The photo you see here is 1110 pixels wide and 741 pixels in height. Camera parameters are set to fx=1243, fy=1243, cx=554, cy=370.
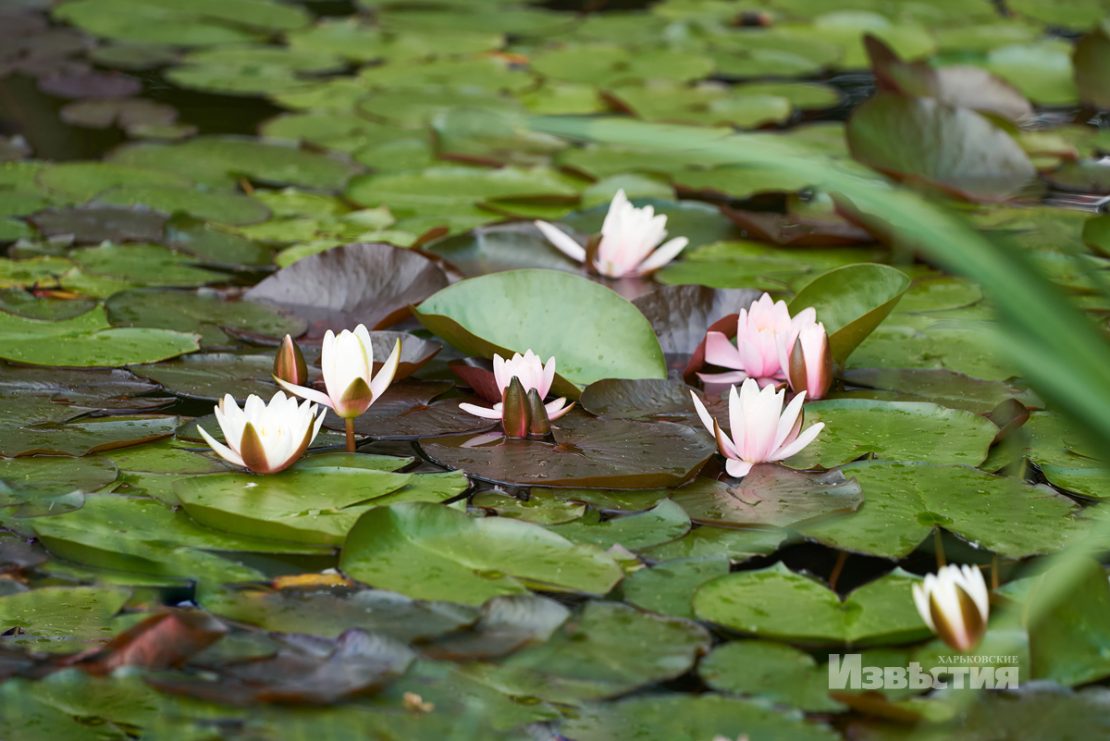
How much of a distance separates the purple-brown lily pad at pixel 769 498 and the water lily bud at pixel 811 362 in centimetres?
21

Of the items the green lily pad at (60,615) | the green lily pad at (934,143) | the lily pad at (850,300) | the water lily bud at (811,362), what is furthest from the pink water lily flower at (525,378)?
the green lily pad at (934,143)

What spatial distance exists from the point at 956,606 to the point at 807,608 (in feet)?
0.64

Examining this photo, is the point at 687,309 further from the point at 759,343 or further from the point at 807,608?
the point at 807,608

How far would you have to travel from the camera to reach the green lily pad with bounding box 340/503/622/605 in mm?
1500

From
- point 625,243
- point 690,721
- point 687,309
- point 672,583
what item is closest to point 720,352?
point 687,309

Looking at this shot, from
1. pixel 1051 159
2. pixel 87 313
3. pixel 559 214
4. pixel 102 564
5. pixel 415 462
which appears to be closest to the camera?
pixel 102 564

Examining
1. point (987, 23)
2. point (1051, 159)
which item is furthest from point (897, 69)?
point (987, 23)

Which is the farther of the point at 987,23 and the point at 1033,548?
the point at 987,23

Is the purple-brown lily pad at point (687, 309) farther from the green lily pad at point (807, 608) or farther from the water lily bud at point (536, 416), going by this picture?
the green lily pad at point (807, 608)

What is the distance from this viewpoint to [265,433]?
5.51ft

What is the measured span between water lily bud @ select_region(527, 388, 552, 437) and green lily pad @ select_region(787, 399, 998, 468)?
14.3 inches

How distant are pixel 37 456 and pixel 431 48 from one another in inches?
113

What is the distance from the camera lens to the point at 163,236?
2.66 meters

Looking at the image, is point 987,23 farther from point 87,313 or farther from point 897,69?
point 87,313
